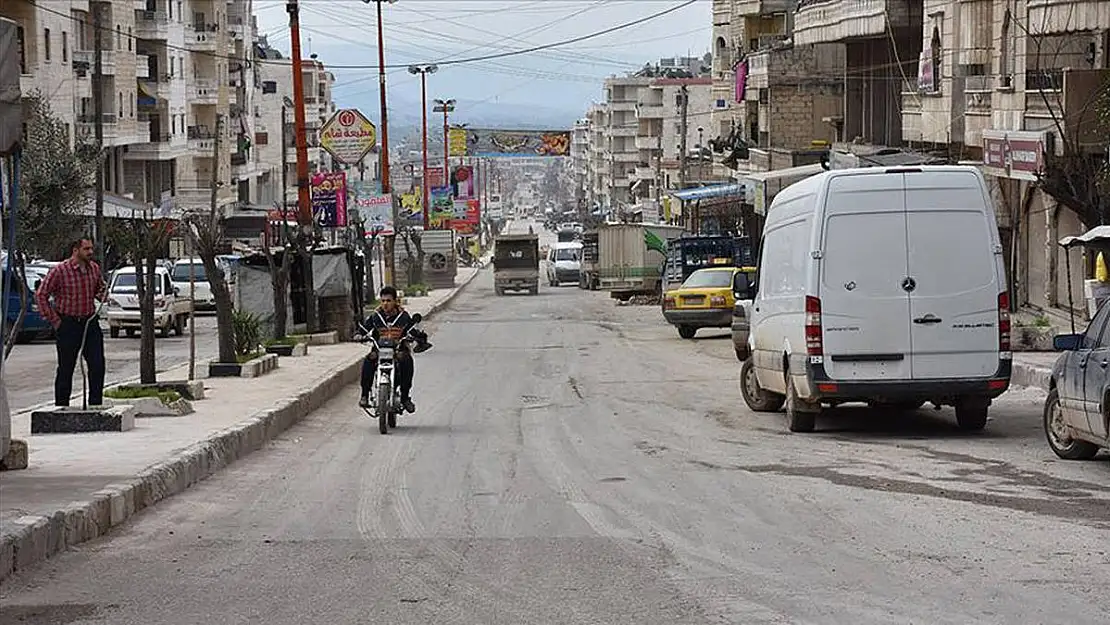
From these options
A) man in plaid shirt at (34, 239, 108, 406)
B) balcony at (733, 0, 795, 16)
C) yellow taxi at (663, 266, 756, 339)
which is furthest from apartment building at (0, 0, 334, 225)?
man in plaid shirt at (34, 239, 108, 406)

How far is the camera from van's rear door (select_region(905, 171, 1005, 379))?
1622 centimetres

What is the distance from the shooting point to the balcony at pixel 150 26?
78312 millimetres

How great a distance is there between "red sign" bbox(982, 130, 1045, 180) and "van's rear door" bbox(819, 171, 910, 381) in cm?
1424

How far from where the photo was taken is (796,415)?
687 inches

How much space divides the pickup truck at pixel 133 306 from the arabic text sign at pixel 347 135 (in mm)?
5052

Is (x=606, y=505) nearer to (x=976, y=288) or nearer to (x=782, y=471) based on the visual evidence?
(x=782, y=471)

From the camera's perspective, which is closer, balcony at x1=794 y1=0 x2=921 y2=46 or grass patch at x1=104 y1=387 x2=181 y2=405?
grass patch at x1=104 y1=387 x2=181 y2=405

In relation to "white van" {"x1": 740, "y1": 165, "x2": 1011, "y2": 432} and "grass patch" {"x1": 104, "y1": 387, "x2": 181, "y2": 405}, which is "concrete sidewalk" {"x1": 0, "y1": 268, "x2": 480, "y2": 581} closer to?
"grass patch" {"x1": 104, "y1": 387, "x2": 181, "y2": 405}

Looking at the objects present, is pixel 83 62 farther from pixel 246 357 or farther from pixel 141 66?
pixel 246 357

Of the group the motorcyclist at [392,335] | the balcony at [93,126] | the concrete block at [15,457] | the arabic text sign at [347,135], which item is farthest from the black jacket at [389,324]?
the balcony at [93,126]

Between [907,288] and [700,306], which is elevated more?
[907,288]

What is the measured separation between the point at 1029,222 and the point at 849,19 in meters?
11.8

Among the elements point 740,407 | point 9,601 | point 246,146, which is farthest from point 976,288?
point 246,146

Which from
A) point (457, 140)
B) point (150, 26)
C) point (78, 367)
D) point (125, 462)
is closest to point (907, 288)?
point (125, 462)
